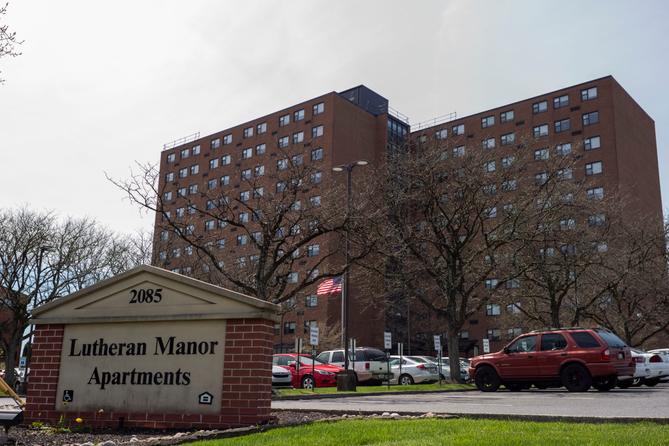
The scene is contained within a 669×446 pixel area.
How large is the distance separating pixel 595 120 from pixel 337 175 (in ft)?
87.7

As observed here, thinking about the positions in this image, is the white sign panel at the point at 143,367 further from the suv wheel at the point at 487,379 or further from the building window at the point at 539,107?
the building window at the point at 539,107

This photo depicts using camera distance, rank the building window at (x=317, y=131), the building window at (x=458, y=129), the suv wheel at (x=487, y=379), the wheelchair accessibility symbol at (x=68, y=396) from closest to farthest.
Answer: the wheelchair accessibility symbol at (x=68, y=396) < the suv wheel at (x=487, y=379) < the building window at (x=317, y=131) < the building window at (x=458, y=129)

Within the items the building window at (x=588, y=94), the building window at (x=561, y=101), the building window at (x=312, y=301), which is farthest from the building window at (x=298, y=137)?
the building window at (x=588, y=94)

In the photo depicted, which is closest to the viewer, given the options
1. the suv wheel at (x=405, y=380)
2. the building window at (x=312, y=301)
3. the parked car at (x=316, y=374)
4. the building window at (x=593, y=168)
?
the parked car at (x=316, y=374)

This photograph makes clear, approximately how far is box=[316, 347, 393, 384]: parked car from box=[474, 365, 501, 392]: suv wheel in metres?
8.71

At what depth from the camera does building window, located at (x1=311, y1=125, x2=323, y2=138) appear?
246ft

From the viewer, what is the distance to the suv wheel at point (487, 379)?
19.9m

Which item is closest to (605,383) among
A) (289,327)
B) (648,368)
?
(648,368)

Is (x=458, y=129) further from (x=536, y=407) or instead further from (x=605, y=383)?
(x=536, y=407)

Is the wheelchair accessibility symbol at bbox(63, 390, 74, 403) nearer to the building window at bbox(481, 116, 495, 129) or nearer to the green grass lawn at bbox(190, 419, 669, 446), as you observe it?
the green grass lawn at bbox(190, 419, 669, 446)

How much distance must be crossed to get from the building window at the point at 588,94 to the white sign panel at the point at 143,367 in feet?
222

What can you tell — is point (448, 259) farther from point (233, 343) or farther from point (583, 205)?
point (233, 343)

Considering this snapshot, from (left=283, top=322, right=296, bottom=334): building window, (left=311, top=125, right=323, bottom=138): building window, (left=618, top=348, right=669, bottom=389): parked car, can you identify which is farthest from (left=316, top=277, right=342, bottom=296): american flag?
(left=311, top=125, right=323, bottom=138): building window

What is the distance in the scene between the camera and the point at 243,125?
85.2 m
